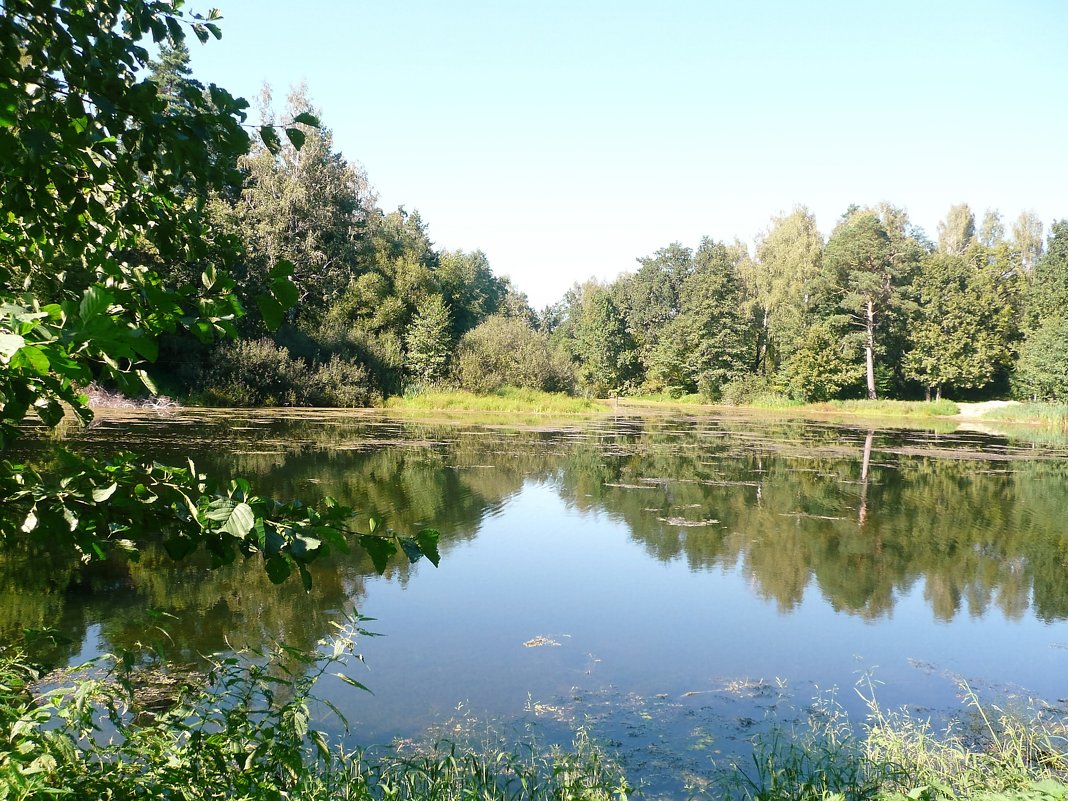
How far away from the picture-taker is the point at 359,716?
3.86m

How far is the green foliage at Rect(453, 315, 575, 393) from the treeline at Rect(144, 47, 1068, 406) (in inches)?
3.1

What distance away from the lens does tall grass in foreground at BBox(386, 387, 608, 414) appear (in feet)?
88.5

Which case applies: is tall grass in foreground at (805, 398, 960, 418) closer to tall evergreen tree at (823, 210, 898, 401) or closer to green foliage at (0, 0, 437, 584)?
tall evergreen tree at (823, 210, 898, 401)

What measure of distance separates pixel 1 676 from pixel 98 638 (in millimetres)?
2138

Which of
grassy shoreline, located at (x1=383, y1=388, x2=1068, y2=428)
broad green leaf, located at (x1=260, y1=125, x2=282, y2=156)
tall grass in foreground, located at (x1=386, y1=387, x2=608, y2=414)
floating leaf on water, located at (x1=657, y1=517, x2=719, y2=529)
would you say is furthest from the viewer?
grassy shoreline, located at (x1=383, y1=388, x2=1068, y2=428)

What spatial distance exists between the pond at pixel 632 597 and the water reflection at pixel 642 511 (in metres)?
0.04

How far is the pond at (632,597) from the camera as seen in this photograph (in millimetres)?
4281

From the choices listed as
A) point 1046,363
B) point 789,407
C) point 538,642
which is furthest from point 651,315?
point 538,642

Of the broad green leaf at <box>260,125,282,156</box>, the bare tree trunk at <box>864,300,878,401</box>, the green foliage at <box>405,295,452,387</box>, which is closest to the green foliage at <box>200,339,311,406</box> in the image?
the green foliage at <box>405,295,452,387</box>

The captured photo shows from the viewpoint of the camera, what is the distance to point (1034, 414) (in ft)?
107

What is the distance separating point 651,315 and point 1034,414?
26369 millimetres

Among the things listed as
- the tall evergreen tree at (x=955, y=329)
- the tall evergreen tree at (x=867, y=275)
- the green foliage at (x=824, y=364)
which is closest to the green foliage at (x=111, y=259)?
the green foliage at (x=824, y=364)

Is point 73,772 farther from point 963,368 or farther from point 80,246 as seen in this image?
point 963,368

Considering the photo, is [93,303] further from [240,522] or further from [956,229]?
[956,229]
